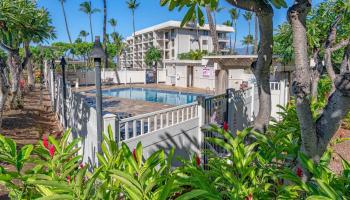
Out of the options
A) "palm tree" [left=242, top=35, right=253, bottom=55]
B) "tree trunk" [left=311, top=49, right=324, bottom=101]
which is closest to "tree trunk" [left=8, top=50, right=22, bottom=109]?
"tree trunk" [left=311, top=49, right=324, bottom=101]

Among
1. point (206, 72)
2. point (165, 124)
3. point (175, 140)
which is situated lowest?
point (175, 140)

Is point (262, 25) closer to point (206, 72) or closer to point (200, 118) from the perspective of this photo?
point (200, 118)

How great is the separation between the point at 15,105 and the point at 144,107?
6235 millimetres

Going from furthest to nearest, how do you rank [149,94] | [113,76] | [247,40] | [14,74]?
[247,40] → [113,76] → [149,94] → [14,74]

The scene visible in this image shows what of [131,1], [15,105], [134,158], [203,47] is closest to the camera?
[134,158]

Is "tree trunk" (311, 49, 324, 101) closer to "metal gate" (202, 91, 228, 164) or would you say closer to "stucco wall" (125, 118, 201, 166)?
"metal gate" (202, 91, 228, 164)

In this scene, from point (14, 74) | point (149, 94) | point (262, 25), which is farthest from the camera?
point (149, 94)

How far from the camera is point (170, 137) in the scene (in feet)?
18.1

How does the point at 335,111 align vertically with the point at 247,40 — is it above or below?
below

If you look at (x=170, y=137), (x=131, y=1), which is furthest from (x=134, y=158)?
(x=131, y=1)

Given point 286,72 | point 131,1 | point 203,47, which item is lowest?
point 286,72

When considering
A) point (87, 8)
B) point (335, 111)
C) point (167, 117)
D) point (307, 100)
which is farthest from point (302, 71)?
point (87, 8)

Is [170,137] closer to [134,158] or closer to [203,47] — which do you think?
[134,158]

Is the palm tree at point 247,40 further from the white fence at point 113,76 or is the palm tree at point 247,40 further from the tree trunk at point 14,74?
the tree trunk at point 14,74
